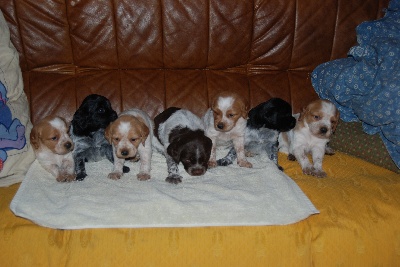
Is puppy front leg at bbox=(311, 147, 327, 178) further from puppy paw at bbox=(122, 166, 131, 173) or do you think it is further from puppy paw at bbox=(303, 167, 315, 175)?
puppy paw at bbox=(122, 166, 131, 173)

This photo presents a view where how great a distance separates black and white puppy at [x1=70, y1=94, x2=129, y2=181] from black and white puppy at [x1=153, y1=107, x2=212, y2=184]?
46 cm

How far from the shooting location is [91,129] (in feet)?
12.6

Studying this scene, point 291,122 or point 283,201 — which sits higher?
point 291,122

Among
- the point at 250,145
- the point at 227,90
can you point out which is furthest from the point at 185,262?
the point at 227,90

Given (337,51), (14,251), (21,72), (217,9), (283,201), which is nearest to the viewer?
(14,251)

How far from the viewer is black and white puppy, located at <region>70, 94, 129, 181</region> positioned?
378 centimetres

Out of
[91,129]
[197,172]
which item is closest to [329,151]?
[197,172]

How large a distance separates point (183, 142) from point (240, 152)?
686mm

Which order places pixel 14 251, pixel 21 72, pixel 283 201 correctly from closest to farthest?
pixel 14 251, pixel 283 201, pixel 21 72

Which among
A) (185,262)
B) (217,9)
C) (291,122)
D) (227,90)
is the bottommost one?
(185,262)

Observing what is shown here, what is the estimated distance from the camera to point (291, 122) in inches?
157

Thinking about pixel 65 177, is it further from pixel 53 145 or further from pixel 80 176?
pixel 53 145

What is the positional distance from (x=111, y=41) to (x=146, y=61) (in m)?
0.40

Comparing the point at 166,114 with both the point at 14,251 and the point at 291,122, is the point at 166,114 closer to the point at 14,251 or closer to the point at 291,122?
the point at 291,122
